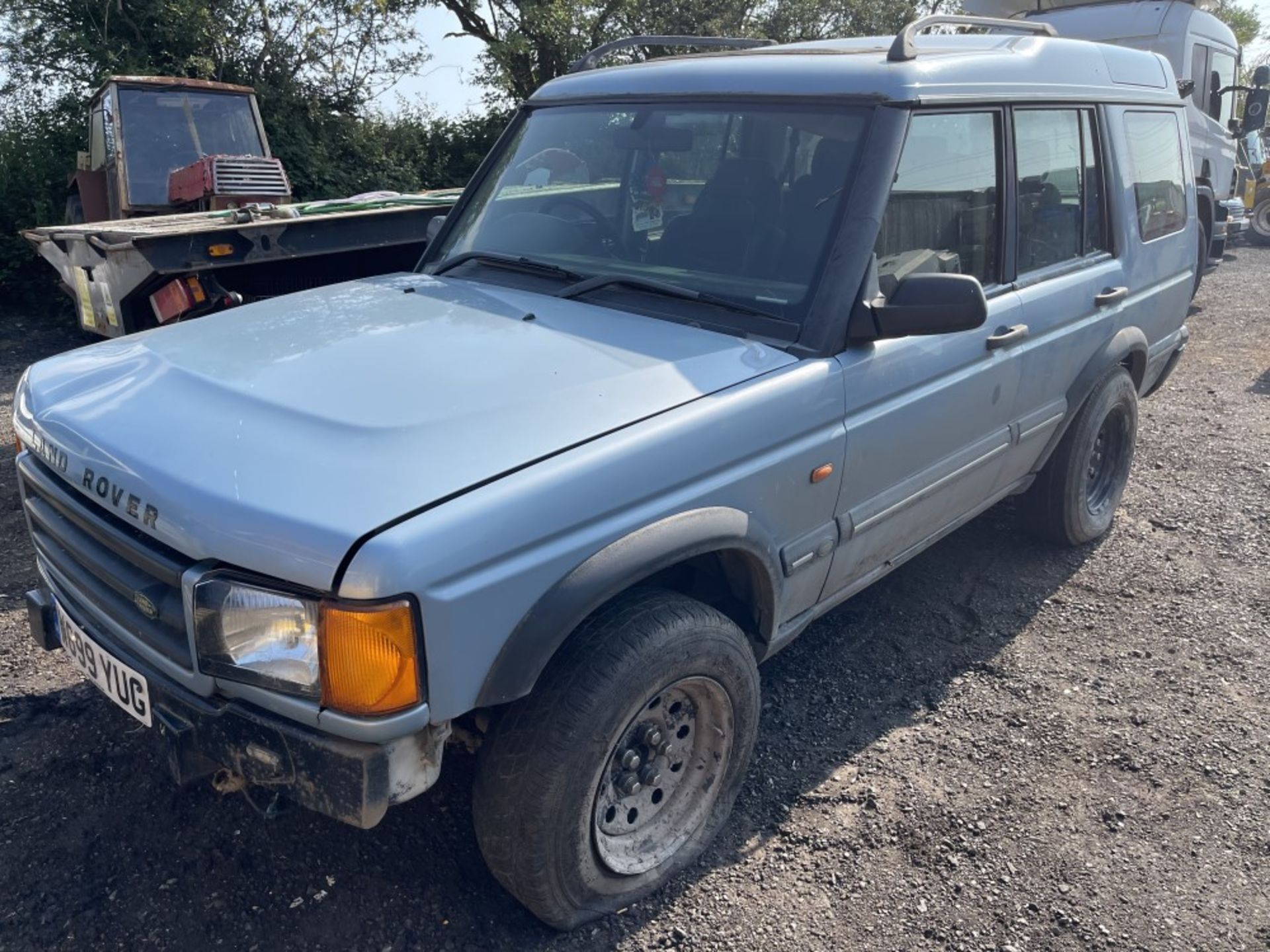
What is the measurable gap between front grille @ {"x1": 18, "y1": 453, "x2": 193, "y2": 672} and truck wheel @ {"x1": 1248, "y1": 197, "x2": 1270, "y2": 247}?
17420 millimetres

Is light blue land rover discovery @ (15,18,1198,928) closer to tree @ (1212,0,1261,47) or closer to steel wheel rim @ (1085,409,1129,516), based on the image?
steel wheel rim @ (1085,409,1129,516)

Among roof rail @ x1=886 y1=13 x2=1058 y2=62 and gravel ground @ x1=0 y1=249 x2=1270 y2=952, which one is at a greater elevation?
roof rail @ x1=886 y1=13 x2=1058 y2=62

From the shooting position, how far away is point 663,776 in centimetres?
266

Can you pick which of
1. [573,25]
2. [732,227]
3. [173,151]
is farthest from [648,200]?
[573,25]

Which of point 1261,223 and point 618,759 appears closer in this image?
point 618,759

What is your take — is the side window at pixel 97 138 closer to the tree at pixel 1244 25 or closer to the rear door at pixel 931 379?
the rear door at pixel 931 379

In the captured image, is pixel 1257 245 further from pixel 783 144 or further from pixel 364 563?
pixel 364 563

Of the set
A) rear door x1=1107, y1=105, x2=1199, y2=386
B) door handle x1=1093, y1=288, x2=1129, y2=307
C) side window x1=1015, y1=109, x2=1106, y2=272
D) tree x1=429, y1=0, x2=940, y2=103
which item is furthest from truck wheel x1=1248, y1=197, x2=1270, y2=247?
side window x1=1015, y1=109, x2=1106, y2=272

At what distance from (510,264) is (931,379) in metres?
1.42

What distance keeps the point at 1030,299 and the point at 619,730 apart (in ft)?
7.46

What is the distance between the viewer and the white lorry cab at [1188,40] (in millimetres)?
10148

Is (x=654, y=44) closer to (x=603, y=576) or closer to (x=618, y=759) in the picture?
(x=603, y=576)

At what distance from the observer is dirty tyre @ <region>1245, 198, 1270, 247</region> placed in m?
15.6

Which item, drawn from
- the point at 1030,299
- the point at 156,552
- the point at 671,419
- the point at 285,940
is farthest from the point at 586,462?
the point at 1030,299
